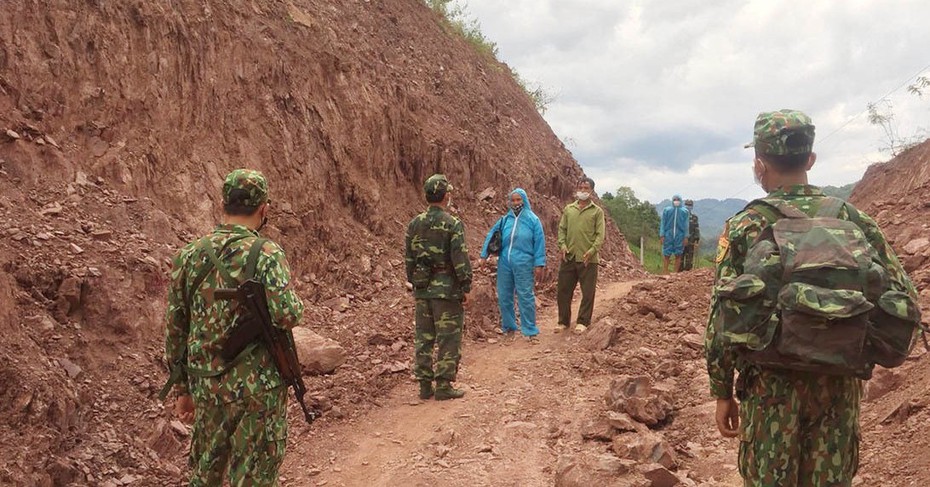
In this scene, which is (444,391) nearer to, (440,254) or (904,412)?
(440,254)

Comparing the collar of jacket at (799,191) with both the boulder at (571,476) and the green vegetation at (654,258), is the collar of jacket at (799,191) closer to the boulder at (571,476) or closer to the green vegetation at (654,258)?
the boulder at (571,476)

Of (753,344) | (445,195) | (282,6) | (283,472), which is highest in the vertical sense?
(282,6)

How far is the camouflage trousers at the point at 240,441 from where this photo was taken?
3.23m

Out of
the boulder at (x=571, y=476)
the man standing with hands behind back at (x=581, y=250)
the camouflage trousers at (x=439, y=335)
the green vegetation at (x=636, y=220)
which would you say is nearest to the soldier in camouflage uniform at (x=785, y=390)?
the boulder at (x=571, y=476)

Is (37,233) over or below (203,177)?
below

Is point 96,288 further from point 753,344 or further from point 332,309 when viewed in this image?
point 753,344

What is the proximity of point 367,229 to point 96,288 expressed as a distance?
4.78 m

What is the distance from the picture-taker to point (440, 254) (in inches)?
240

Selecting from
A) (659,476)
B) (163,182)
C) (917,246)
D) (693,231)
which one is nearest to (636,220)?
(693,231)

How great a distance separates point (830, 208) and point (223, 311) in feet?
8.82

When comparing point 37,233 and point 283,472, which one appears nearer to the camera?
point 283,472

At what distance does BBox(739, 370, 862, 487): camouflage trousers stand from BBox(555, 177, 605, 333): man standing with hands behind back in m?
5.67

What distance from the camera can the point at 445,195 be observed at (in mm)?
6125

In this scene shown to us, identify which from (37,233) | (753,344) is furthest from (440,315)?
(753,344)
